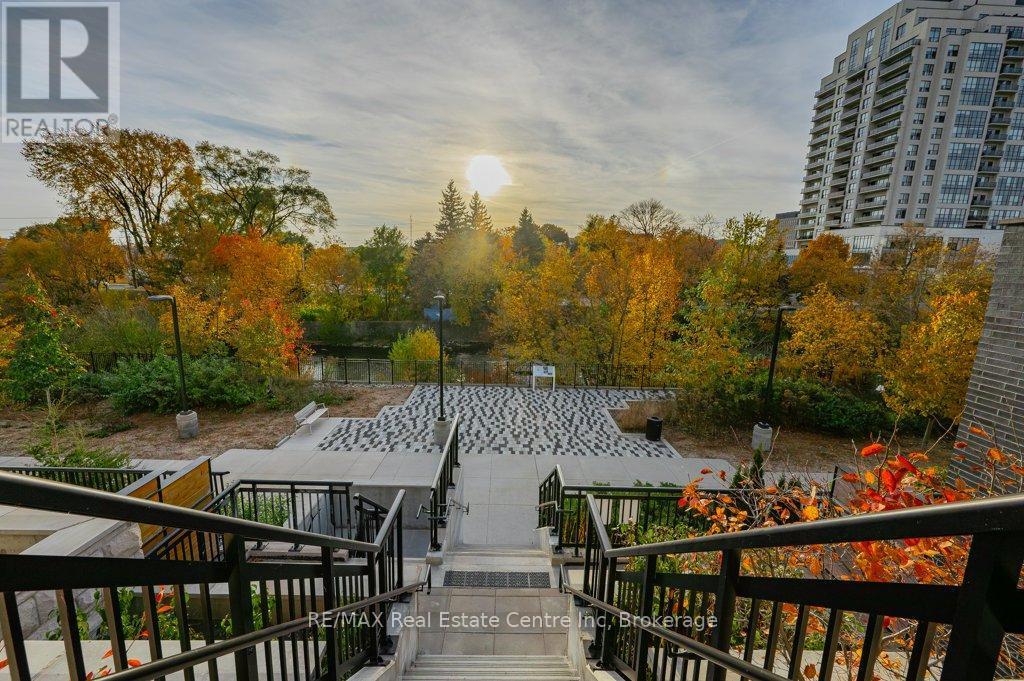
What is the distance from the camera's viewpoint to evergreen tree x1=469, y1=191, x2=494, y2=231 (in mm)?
45856

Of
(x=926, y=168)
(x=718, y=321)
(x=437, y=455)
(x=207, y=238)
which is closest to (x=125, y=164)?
(x=207, y=238)

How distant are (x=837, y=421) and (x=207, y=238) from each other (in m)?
29.8

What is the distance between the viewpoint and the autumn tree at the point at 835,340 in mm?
13742

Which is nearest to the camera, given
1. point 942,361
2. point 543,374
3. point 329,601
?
point 329,601

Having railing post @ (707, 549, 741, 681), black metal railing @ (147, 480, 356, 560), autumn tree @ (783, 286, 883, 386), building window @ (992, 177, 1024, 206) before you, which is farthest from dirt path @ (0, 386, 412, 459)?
building window @ (992, 177, 1024, 206)

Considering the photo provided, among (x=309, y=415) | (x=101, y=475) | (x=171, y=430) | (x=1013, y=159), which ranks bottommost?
(x=171, y=430)

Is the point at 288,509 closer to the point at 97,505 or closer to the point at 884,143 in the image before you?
the point at 97,505

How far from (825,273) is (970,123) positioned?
40.2 metres

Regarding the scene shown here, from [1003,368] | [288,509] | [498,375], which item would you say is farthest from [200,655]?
[498,375]

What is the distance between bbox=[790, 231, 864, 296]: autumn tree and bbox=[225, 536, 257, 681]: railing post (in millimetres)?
28358

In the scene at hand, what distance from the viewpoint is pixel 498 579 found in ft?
18.3

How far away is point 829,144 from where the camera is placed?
196 ft

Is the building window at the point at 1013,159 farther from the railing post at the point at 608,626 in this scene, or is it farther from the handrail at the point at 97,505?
the handrail at the point at 97,505

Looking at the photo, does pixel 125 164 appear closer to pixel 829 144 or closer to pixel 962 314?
pixel 962 314
